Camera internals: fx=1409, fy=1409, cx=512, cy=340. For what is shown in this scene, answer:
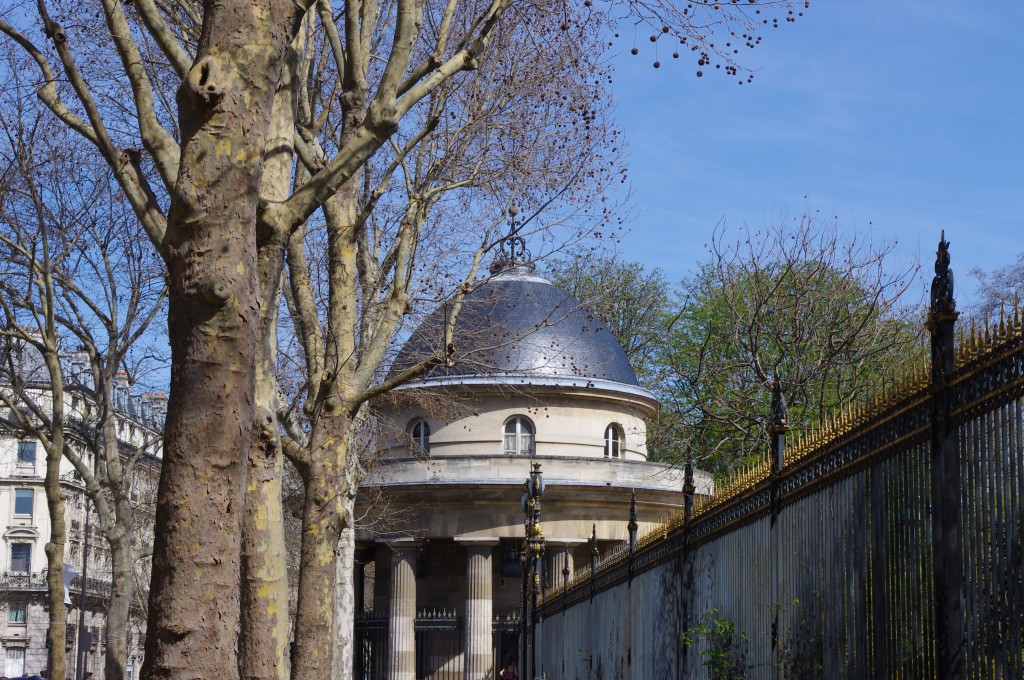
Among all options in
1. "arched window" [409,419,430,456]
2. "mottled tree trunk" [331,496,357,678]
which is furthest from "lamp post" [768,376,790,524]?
"arched window" [409,419,430,456]

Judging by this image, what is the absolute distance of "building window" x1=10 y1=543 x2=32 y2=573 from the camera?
3059 inches

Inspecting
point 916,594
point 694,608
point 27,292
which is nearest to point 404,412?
point 27,292

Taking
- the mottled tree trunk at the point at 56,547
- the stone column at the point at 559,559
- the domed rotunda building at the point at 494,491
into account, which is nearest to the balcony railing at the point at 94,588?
the domed rotunda building at the point at 494,491

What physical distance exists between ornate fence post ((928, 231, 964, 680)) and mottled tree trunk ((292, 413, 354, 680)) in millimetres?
7715

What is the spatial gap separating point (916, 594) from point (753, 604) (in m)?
3.31

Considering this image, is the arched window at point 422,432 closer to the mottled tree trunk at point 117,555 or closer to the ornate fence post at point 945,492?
the mottled tree trunk at point 117,555

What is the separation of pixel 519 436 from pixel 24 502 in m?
41.3

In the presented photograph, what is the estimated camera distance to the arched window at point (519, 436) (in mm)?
47375

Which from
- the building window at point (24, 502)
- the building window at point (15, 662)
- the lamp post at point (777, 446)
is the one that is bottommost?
the building window at point (15, 662)

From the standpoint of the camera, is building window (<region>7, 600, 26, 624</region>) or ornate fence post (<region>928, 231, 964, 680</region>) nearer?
ornate fence post (<region>928, 231, 964, 680</region>)

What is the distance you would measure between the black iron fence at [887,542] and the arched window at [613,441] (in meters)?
36.1

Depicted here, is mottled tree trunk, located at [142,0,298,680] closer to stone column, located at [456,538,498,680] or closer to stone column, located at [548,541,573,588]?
stone column, located at [548,541,573,588]

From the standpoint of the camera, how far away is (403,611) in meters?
44.3

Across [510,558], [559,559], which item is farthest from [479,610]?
[510,558]
